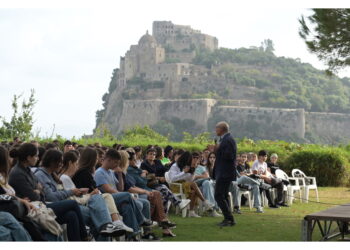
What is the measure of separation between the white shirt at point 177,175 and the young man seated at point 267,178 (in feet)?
7.72

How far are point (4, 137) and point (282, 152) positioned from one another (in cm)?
880

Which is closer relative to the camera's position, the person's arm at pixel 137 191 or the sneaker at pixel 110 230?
the sneaker at pixel 110 230

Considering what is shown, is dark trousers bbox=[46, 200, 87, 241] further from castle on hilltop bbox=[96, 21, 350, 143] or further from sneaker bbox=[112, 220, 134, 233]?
castle on hilltop bbox=[96, 21, 350, 143]

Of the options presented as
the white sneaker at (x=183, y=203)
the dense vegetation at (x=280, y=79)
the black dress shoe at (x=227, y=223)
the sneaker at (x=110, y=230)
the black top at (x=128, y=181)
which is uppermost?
the dense vegetation at (x=280, y=79)

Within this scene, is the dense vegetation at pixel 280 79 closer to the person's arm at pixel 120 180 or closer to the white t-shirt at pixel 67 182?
the person's arm at pixel 120 180

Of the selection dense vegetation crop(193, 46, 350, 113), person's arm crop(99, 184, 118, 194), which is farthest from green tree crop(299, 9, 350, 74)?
dense vegetation crop(193, 46, 350, 113)

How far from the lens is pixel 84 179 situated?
637cm

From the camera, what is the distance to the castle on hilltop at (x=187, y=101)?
93.1m

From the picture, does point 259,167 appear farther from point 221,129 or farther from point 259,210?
point 221,129

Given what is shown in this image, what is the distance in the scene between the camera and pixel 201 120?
9231 cm

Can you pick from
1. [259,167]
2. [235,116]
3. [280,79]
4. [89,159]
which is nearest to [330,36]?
[259,167]

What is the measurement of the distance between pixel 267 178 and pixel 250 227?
10.8 ft

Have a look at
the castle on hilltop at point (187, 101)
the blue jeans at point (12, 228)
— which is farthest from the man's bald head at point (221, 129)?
the castle on hilltop at point (187, 101)

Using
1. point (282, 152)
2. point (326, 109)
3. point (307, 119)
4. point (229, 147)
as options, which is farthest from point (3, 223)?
point (326, 109)
